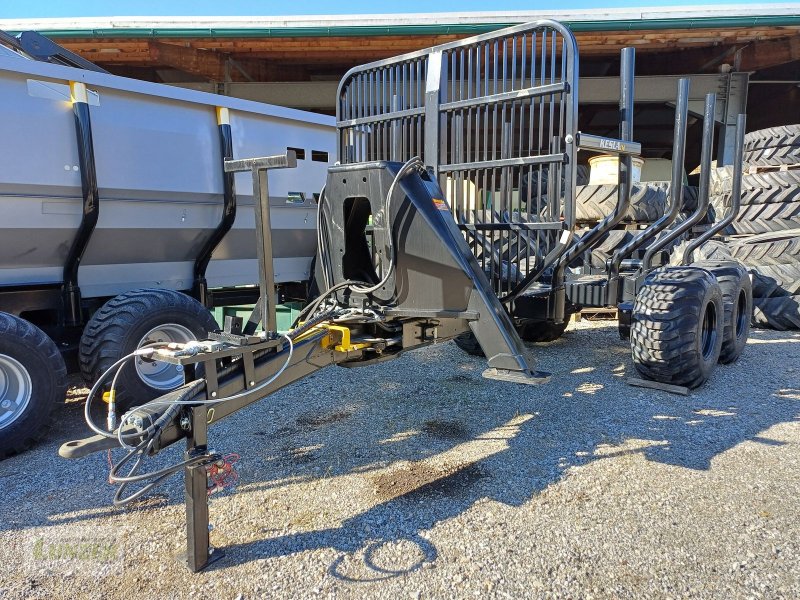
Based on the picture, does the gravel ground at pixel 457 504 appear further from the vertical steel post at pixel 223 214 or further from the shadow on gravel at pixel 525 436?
the vertical steel post at pixel 223 214

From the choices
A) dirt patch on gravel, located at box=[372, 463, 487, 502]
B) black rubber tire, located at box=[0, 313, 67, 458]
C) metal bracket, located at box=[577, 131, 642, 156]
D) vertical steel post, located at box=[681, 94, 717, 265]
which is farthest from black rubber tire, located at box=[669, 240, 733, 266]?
black rubber tire, located at box=[0, 313, 67, 458]

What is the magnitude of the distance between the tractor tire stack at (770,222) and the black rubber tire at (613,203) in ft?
2.93

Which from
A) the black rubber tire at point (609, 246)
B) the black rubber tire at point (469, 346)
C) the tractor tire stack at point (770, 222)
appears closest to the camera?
the black rubber tire at point (469, 346)

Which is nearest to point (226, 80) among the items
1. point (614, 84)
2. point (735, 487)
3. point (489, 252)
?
point (614, 84)

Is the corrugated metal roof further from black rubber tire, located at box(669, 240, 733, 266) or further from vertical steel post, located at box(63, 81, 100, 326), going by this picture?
vertical steel post, located at box(63, 81, 100, 326)

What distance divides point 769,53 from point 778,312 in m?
7.19

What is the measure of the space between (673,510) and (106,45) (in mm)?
11856

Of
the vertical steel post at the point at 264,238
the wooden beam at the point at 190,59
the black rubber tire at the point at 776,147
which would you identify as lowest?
the vertical steel post at the point at 264,238

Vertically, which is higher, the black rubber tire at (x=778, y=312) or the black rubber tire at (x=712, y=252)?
the black rubber tire at (x=712, y=252)

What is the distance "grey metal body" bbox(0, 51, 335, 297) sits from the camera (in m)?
3.84

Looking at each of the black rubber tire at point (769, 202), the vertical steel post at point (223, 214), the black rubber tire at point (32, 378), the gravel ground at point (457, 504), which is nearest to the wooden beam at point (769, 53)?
the black rubber tire at point (769, 202)

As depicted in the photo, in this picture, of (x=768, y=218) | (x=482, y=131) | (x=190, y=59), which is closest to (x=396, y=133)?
(x=482, y=131)

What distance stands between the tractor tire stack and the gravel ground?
3218 mm

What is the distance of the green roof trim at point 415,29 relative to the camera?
10523mm
